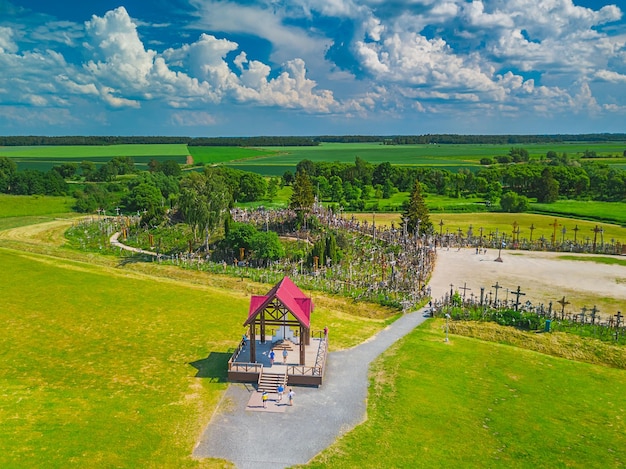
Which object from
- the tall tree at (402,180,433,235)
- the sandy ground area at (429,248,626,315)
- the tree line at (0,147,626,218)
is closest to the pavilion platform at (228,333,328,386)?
the sandy ground area at (429,248,626,315)

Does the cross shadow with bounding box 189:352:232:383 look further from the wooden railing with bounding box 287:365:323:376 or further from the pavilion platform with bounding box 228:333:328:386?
the wooden railing with bounding box 287:365:323:376

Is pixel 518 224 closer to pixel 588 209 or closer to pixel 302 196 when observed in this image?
pixel 588 209

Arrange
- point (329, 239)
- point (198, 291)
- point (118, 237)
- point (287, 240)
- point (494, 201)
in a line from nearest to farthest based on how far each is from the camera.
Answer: point (198, 291)
point (329, 239)
point (287, 240)
point (118, 237)
point (494, 201)

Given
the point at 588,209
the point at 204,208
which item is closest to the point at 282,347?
the point at 204,208

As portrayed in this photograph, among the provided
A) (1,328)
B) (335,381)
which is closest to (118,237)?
(1,328)

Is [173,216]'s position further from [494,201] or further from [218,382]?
[494,201]
